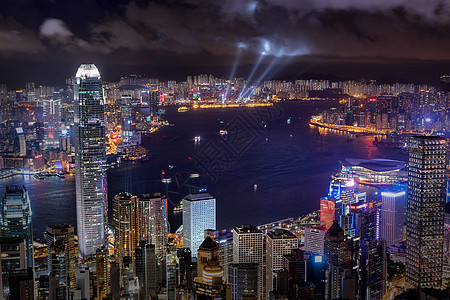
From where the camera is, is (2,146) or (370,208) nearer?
(370,208)

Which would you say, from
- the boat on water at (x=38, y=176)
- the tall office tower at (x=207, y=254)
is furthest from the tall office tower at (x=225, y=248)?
the boat on water at (x=38, y=176)

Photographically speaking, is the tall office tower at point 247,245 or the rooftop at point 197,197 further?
the rooftop at point 197,197

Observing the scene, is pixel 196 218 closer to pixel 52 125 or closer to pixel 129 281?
pixel 129 281

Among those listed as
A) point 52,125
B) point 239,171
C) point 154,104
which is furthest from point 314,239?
point 154,104

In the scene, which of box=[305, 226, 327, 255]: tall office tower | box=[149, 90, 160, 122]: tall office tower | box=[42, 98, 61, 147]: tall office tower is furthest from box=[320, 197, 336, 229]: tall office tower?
box=[149, 90, 160, 122]: tall office tower

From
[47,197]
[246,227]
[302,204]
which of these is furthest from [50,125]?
[246,227]

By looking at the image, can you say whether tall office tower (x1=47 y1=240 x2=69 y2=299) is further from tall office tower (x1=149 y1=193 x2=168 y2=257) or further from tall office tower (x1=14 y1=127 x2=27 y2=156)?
tall office tower (x1=14 y1=127 x2=27 y2=156)

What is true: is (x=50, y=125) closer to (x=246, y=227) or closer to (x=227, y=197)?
(x=227, y=197)

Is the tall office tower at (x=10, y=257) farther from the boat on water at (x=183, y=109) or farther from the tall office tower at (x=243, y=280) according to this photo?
the boat on water at (x=183, y=109)
